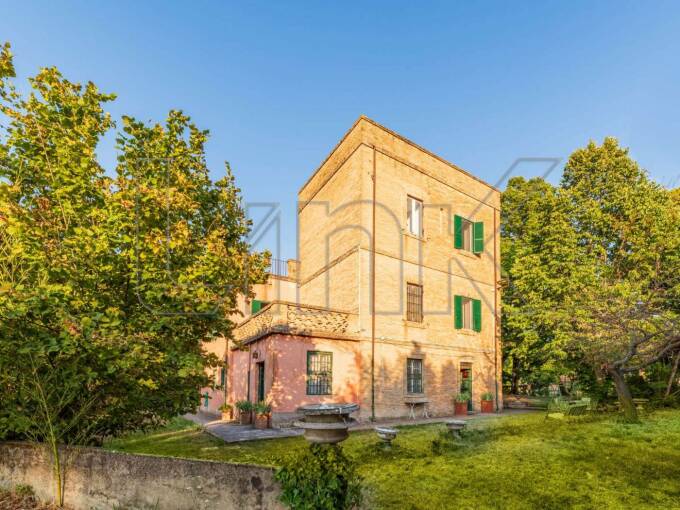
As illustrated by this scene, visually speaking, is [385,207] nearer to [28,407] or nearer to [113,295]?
[113,295]

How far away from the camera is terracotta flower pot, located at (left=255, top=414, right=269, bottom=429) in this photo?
13.0 metres

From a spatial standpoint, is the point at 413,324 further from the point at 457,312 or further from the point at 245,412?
the point at 245,412

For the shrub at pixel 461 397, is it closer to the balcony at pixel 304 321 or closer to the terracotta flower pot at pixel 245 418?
the balcony at pixel 304 321

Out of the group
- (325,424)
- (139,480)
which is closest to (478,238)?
(325,424)

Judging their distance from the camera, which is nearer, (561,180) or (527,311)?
(527,311)

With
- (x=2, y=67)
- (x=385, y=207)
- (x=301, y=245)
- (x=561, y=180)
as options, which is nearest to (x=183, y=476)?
(x=2, y=67)

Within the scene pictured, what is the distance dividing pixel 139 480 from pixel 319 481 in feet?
9.63

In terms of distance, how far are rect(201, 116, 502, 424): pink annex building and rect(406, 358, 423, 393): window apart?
65mm

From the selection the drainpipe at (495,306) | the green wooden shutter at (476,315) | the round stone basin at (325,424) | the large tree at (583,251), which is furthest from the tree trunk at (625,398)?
the round stone basin at (325,424)

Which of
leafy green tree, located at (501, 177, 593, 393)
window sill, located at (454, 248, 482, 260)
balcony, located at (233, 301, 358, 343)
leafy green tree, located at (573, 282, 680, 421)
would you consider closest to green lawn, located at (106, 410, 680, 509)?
leafy green tree, located at (573, 282, 680, 421)

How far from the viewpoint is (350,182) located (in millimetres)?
16609

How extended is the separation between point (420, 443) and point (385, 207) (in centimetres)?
909

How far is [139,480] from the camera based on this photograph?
5.74 m

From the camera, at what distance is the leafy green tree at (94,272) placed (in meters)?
5.49
